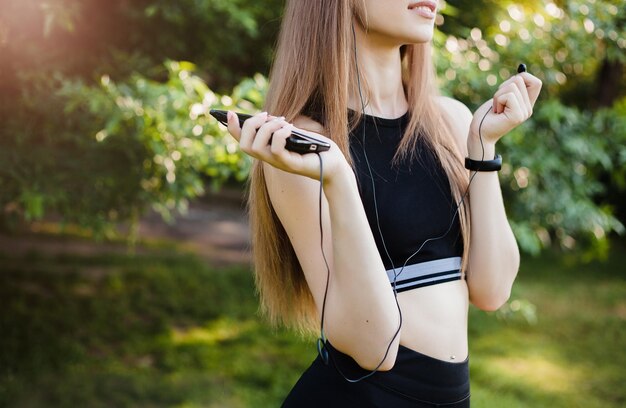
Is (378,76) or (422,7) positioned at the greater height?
(422,7)

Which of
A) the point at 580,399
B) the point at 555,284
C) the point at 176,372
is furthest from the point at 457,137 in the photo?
the point at 555,284

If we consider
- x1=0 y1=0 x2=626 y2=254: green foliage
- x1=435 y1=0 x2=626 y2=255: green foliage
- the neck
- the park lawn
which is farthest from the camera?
the park lawn

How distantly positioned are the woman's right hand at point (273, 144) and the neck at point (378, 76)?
441 millimetres

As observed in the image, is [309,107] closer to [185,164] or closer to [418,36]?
[418,36]

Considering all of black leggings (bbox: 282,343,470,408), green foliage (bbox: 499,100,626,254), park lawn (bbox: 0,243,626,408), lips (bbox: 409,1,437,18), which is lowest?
park lawn (bbox: 0,243,626,408)

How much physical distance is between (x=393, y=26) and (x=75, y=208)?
3.02 m

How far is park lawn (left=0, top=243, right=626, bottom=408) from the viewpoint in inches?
187

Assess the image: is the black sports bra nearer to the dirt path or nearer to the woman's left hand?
the woman's left hand

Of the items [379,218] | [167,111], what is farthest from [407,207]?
[167,111]

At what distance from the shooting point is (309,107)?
1653mm

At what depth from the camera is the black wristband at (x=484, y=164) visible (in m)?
1.65

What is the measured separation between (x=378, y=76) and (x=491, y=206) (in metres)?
0.42

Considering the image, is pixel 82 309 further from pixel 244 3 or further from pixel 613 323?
pixel 613 323

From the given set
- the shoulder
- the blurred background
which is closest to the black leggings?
the shoulder
